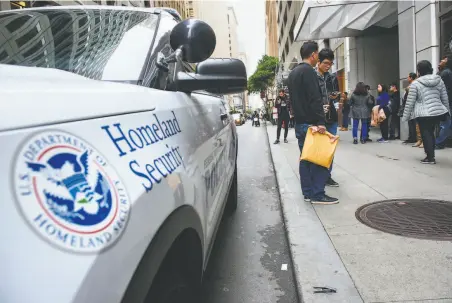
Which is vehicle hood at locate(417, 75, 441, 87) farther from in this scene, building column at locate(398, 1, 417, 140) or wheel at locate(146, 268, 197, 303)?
wheel at locate(146, 268, 197, 303)

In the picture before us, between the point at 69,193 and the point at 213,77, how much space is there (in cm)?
123

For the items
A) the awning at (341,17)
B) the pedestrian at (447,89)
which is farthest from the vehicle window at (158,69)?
the awning at (341,17)

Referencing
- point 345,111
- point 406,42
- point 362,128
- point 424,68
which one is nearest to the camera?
point 424,68

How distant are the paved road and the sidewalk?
0.19 m

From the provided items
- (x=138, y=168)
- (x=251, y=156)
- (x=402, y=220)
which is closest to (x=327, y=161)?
(x=402, y=220)

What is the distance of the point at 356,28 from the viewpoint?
14.6m

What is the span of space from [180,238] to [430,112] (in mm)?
6092

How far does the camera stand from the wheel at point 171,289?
125cm

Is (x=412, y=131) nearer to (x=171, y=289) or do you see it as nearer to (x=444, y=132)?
(x=444, y=132)

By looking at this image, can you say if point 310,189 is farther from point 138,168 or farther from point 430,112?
point 138,168

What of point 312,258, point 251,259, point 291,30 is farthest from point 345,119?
point 291,30

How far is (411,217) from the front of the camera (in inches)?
148

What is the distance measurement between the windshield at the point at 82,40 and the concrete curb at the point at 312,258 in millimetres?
1775

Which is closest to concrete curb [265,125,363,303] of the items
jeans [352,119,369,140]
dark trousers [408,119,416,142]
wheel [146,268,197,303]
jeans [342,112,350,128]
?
wheel [146,268,197,303]
